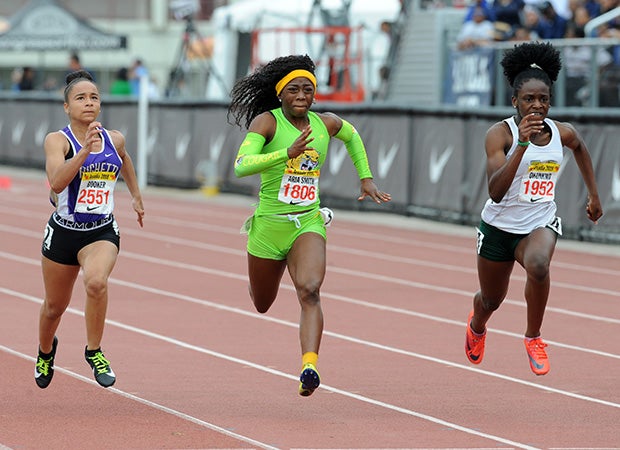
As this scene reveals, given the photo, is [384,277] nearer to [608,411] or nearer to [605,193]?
[605,193]

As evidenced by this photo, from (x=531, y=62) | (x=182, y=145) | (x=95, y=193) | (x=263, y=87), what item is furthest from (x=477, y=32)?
(x=95, y=193)

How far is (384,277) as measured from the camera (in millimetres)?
14945

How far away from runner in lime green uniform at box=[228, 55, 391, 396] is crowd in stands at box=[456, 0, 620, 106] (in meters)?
10.9

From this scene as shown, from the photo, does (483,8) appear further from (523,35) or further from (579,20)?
(579,20)

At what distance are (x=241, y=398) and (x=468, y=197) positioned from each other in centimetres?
1154

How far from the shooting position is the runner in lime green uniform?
8.11 metres

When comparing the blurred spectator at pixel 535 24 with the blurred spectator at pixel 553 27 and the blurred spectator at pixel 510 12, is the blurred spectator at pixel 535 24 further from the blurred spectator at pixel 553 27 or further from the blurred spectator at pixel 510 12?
the blurred spectator at pixel 510 12

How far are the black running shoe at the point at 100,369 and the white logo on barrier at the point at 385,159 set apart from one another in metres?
13.2

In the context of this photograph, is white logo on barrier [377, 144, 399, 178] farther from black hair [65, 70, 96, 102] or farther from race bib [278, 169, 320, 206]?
black hair [65, 70, 96, 102]

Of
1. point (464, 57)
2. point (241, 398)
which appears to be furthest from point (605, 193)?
point (241, 398)

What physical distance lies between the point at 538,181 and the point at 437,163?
38.2ft

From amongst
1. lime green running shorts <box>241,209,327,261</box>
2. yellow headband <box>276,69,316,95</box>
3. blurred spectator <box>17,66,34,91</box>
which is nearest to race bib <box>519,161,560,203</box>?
lime green running shorts <box>241,209,327,261</box>

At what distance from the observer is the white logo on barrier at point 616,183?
675 inches

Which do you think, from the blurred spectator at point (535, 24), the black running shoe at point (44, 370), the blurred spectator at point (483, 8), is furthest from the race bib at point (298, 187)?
the blurred spectator at point (483, 8)
